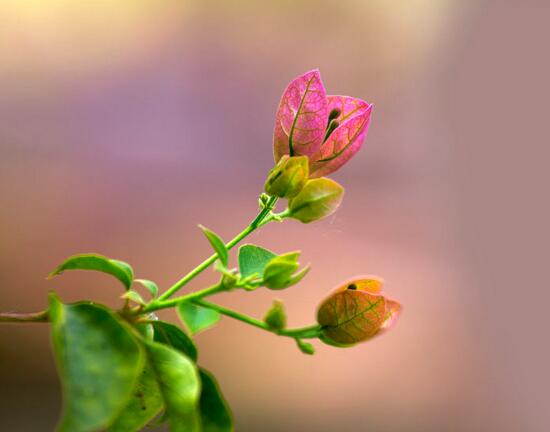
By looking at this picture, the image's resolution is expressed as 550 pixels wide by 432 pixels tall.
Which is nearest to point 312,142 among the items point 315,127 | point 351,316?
point 315,127

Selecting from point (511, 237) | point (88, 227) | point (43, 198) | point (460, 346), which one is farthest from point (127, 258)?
point (511, 237)

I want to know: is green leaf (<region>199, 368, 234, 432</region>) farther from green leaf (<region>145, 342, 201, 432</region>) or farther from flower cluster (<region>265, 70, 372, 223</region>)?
flower cluster (<region>265, 70, 372, 223</region>)

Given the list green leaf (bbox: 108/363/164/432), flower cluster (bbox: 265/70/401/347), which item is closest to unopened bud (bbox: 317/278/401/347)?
flower cluster (bbox: 265/70/401/347)

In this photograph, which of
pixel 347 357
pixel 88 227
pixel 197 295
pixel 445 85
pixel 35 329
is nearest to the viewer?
pixel 197 295

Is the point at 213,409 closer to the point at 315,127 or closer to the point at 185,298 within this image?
the point at 185,298

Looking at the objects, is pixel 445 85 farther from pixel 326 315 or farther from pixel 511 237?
pixel 326 315

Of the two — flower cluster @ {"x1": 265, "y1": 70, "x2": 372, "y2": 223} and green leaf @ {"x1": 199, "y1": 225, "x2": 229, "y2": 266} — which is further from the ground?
flower cluster @ {"x1": 265, "y1": 70, "x2": 372, "y2": 223}
